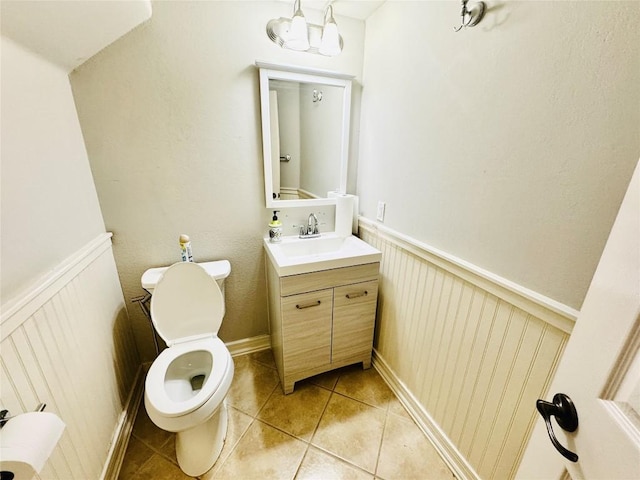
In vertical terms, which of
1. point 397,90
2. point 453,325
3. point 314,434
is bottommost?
point 314,434

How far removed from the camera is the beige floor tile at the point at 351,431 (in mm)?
1264

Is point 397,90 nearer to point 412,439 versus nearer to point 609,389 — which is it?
point 609,389

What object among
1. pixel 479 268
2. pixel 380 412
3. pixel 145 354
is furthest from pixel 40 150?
pixel 380 412

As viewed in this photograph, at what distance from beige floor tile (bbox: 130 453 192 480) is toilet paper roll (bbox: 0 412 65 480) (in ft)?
2.51

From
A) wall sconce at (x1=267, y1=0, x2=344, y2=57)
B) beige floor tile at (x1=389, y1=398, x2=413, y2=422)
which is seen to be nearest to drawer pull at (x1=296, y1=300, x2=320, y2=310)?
beige floor tile at (x1=389, y1=398, x2=413, y2=422)

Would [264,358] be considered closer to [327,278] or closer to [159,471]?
[159,471]

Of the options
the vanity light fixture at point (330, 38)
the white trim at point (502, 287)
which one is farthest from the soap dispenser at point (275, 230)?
the vanity light fixture at point (330, 38)

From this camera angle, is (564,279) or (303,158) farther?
(303,158)

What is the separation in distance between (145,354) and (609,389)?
6.76ft

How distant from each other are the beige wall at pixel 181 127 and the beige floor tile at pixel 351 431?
108cm

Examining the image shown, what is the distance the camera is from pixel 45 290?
0.82 meters

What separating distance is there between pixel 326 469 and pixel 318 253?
1.11 metres

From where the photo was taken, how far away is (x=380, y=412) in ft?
4.83

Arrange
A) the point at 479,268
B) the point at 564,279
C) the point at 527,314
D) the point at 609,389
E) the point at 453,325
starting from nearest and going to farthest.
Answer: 1. the point at 609,389
2. the point at 564,279
3. the point at 527,314
4. the point at 479,268
5. the point at 453,325
